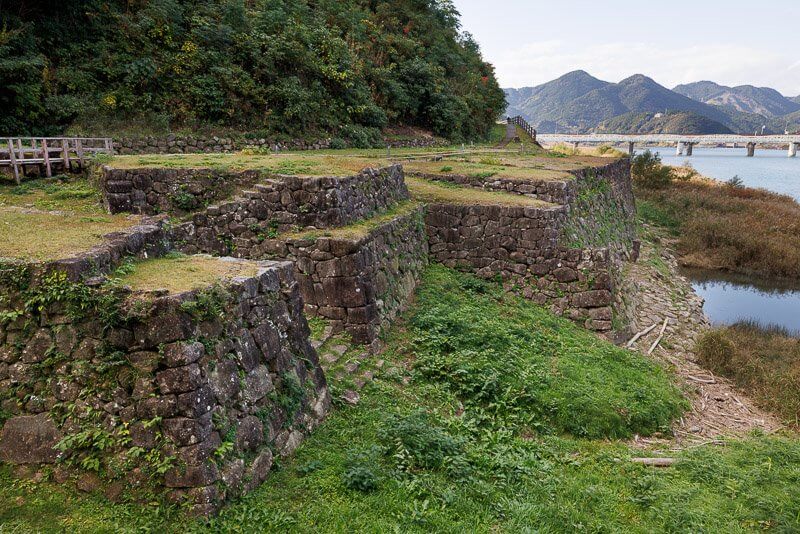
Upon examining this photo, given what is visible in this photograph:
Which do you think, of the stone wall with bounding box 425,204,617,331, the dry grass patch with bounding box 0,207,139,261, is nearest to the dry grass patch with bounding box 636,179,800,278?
the stone wall with bounding box 425,204,617,331

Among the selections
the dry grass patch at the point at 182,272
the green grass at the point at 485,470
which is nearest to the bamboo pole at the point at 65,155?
the dry grass patch at the point at 182,272

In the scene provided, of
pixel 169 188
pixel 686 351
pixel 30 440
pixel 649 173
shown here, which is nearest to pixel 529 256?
pixel 686 351

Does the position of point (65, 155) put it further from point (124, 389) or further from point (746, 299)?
point (746, 299)

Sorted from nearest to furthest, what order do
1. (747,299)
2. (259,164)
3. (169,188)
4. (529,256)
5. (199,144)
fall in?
1. (169,188)
2. (259,164)
3. (529,256)
4. (199,144)
5. (747,299)

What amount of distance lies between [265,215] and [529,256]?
7.54m

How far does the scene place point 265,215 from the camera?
10.9m

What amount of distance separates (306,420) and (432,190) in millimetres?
11255

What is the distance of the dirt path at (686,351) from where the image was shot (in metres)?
10.2

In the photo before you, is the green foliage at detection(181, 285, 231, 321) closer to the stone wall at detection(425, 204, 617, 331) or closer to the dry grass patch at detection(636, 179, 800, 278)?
the stone wall at detection(425, 204, 617, 331)

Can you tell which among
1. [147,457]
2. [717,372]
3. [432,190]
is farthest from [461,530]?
[432,190]

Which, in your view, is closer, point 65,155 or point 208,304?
point 208,304

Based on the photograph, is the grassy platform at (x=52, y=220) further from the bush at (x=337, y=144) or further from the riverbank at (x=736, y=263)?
the bush at (x=337, y=144)

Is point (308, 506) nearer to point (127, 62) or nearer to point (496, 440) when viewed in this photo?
point (496, 440)

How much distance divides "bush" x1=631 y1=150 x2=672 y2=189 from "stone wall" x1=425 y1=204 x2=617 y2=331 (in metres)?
31.6
